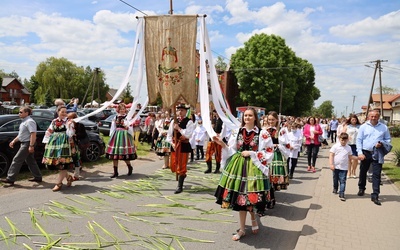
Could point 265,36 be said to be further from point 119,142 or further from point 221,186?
point 221,186

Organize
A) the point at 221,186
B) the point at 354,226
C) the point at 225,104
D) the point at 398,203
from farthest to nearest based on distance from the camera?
the point at 398,203, the point at 225,104, the point at 354,226, the point at 221,186

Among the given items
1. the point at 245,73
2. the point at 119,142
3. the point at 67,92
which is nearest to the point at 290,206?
the point at 119,142

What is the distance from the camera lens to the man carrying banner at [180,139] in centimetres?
738

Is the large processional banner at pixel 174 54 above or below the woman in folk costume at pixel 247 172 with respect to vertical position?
above

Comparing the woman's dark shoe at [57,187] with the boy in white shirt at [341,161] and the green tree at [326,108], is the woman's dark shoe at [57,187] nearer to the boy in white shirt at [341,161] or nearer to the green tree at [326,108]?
the boy in white shirt at [341,161]

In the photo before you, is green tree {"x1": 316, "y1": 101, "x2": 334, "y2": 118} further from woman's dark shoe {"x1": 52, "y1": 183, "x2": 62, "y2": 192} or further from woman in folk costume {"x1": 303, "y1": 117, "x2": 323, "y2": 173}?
woman's dark shoe {"x1": 52, "y1": 183, "x2": 62, "y2": 192}

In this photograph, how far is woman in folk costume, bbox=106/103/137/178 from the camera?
29.0 ft

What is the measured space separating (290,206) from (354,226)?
5.20ft

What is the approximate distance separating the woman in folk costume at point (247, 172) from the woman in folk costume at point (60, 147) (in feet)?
13.6

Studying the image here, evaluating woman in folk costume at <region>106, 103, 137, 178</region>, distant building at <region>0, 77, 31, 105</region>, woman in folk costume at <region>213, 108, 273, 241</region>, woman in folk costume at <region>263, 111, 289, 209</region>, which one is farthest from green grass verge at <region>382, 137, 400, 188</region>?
distant building at <region>0, 77, 31, 105</region>

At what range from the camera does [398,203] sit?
7055 mm

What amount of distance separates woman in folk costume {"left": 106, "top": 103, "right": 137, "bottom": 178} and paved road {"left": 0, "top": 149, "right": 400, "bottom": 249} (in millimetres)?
718

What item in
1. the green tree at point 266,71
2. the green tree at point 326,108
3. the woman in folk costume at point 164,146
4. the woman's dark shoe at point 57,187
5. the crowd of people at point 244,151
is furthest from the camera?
the green tree at point 326,108

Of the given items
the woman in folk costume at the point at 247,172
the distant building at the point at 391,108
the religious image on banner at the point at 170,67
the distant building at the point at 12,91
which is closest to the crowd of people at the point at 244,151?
the woman in folk costume at the point at 247,172
